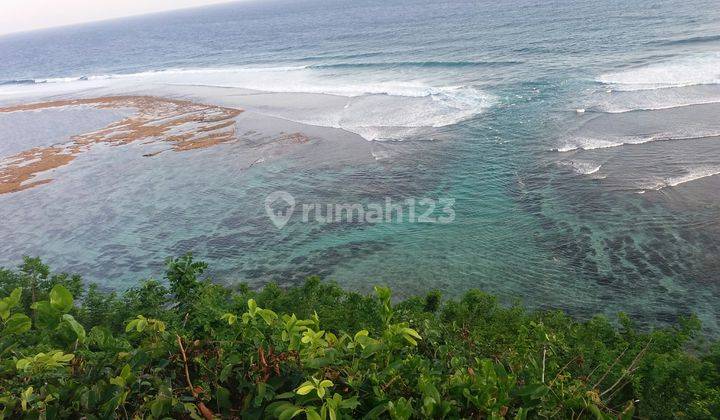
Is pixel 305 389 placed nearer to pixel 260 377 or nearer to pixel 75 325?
pixel 260 377

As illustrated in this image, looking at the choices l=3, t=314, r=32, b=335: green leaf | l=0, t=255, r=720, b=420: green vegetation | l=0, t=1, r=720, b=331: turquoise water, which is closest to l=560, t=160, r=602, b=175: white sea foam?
l=0, t=1, r=720, b=331: turquoise water

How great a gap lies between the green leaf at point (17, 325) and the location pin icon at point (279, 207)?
11636 millimetres

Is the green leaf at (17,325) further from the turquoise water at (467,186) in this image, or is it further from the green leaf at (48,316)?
the turquoise water at (467,186)

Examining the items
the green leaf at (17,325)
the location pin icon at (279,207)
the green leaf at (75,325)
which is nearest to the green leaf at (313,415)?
the green leaf at (75,325)

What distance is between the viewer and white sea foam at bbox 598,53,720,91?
2303 cm

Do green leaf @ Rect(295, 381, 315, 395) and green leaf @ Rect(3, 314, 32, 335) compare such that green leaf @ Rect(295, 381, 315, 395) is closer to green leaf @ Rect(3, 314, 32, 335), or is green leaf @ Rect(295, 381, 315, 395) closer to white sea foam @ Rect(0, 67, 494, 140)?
green leaf @ Rect(3, 314, 32, 335)

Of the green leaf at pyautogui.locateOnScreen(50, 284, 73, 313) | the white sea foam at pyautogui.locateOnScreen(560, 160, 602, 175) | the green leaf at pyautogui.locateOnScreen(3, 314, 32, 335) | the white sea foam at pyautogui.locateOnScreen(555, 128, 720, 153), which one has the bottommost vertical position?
the white sea foam at pyautogui.locateOnScreen(560, 160, 602, 175)

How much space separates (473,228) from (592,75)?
60.1ft

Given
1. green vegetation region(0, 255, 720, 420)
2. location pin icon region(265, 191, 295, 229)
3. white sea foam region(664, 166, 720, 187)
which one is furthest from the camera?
location pin icon region(265, 191, 295, 229)

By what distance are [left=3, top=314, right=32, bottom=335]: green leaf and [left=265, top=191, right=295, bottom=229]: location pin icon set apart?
458 inches

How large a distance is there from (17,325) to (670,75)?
94.8 ft

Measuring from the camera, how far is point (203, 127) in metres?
26.1

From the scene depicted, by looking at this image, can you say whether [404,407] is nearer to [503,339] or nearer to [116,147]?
[503,339]

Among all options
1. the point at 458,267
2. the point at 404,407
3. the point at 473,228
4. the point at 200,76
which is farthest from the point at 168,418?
the point at 200,76
